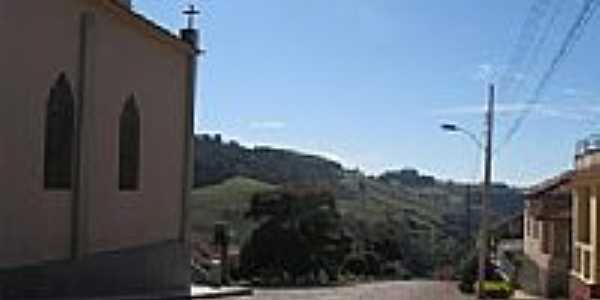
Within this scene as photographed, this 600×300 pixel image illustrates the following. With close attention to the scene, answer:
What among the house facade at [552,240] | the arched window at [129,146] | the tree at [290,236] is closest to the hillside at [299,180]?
the tree at [290,236]

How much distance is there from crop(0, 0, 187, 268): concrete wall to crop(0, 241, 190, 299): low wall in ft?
1.12

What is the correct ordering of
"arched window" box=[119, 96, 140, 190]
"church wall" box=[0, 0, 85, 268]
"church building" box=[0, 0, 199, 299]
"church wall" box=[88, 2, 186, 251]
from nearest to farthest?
"church wall" box=[0, 0, 85, 268] → "church building" box=[0, 0, 199, 299] → "church wall" box=[88, 2, 186, 251] → "arched window" box=[119, 96, 140, 190]

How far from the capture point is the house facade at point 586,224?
4284 centimetres

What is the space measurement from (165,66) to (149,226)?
5.60m

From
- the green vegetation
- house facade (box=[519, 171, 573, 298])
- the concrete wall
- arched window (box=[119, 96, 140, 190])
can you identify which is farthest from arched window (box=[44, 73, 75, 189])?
the green vegetation

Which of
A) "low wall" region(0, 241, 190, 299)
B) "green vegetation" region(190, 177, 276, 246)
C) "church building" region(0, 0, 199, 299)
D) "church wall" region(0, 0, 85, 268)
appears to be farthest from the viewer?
"green vegetation" region(190, 177, 276, 246)

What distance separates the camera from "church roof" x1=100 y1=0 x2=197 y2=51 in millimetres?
35844

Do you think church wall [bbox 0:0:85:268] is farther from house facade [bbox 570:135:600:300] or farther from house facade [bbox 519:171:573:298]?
house facade [bbox 519:171:573:298]

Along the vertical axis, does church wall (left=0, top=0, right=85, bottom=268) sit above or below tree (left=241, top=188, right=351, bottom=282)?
above

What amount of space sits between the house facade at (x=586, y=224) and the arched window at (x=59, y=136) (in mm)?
18724

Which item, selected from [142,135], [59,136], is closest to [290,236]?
[142,135]

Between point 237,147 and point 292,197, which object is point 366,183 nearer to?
point 237,147

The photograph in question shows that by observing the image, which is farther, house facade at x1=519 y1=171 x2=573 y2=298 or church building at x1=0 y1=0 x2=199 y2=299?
house facade at x1=519 y1=171 x2=573 y2=298

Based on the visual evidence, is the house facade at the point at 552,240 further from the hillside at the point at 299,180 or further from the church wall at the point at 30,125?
the hillside at the point at 299,180
